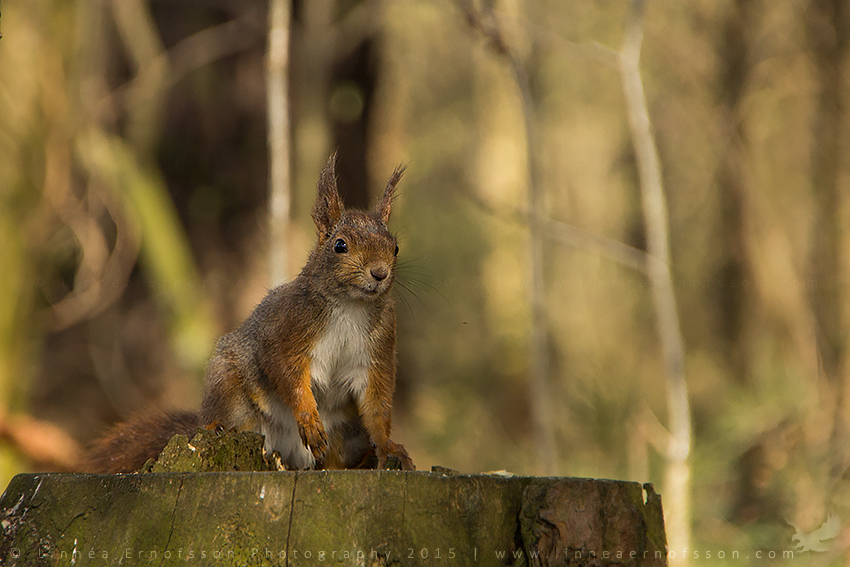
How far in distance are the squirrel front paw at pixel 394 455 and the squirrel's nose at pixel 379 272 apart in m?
0.44

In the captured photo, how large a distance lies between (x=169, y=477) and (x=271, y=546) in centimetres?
24

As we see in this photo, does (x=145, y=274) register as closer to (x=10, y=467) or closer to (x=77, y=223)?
(x=77, y=223)

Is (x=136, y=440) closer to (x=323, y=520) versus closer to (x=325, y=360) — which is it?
(x=325, y=360)

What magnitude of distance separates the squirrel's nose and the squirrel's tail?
73cm

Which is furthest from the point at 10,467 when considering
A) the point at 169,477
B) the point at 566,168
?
the point at 566,168

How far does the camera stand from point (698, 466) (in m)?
4.52

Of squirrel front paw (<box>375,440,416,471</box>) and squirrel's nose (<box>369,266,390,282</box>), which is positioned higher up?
squirrel's nose (<box>369,266,390,282</box>)

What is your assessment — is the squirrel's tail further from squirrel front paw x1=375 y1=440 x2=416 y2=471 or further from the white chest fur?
squirrel front paw x1=375 y1=440 x2=416 y2=471

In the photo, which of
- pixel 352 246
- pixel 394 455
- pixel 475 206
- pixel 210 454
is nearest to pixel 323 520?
pixel 210 454

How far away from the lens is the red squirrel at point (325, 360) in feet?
7.72

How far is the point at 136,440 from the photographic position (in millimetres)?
2562

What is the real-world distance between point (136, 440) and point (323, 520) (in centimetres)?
118

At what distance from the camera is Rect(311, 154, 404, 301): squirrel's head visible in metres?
2.32

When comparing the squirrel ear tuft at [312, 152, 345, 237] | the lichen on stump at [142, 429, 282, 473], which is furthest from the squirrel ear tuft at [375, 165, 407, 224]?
the lichen on stump at [142, 429, 282, 473]
